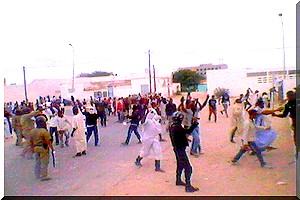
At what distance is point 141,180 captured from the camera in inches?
245

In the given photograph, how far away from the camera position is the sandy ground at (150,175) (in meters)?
5.66

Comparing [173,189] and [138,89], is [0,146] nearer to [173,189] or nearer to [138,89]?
[173,189]

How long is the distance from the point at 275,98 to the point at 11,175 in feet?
42.0

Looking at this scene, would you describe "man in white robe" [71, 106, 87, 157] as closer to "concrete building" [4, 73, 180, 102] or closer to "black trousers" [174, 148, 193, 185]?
"black trousers" [174, 148, 193, 185]

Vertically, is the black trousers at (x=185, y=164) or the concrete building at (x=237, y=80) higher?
the concrete building at (x=237, y=80)

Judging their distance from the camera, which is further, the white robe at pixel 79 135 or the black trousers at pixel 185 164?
the white robe at pixel 79 135

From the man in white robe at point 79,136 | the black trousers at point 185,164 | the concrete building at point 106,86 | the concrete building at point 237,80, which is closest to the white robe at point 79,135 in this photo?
the man in white robe at point 79,136

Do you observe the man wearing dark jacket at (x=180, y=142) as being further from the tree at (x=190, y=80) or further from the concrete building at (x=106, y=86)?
the tree at (x=190, y=80)

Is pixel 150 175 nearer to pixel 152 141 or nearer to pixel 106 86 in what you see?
pixel 152 141

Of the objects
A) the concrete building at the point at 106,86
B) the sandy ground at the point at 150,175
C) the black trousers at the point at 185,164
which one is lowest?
the sandy ground at the point at 150,175

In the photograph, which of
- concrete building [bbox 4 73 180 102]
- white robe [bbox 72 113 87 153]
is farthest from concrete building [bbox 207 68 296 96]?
white robe [bbox 72 113 87 153]

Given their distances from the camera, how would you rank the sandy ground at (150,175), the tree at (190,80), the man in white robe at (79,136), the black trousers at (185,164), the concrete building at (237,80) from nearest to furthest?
the black trousers at (185,164) < the sandy ground at (150,175) < the man in white robe at (79,136) < the tree at (190,80) < the concrete building at (237,80)

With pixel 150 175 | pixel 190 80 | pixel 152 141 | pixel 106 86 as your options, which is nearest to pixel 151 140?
pixel 152 141

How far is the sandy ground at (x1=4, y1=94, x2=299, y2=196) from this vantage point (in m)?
5.66
